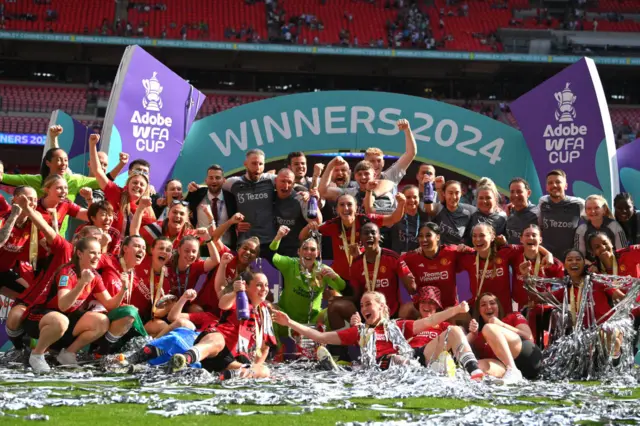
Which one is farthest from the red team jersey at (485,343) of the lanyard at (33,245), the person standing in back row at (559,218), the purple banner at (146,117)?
the purple banner at (146,117)

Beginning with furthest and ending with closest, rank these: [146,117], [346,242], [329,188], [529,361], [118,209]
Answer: [146,117] < [329,188] < [118,209] < [346,242] < [529,361]

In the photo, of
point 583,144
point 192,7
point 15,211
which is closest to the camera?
point 15,211

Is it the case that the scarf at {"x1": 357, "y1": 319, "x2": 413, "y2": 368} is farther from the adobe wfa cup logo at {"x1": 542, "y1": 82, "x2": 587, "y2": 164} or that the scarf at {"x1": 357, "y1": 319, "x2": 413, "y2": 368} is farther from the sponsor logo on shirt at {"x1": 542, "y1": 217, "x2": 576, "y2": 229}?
the adobe wfa cup logo at {"x1": 542, "y1": 82, "x2": 587, "y2": 164}

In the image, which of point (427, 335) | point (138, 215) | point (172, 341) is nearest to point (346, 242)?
point (427, 335)

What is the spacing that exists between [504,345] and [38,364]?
3.41m

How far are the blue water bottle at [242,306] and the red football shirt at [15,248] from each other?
7.13 ft

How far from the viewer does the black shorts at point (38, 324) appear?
6629 millimetres

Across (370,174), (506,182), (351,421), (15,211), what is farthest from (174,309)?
(506,182)

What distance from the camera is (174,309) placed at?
22.7 feet

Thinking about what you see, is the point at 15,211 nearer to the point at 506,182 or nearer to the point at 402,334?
the point at 402,334

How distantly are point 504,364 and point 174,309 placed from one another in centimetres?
261

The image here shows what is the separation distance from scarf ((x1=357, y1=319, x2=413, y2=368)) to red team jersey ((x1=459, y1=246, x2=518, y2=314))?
103 centimetres

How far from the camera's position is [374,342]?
660 cm

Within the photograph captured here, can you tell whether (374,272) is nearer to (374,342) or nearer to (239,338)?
(374,342)
